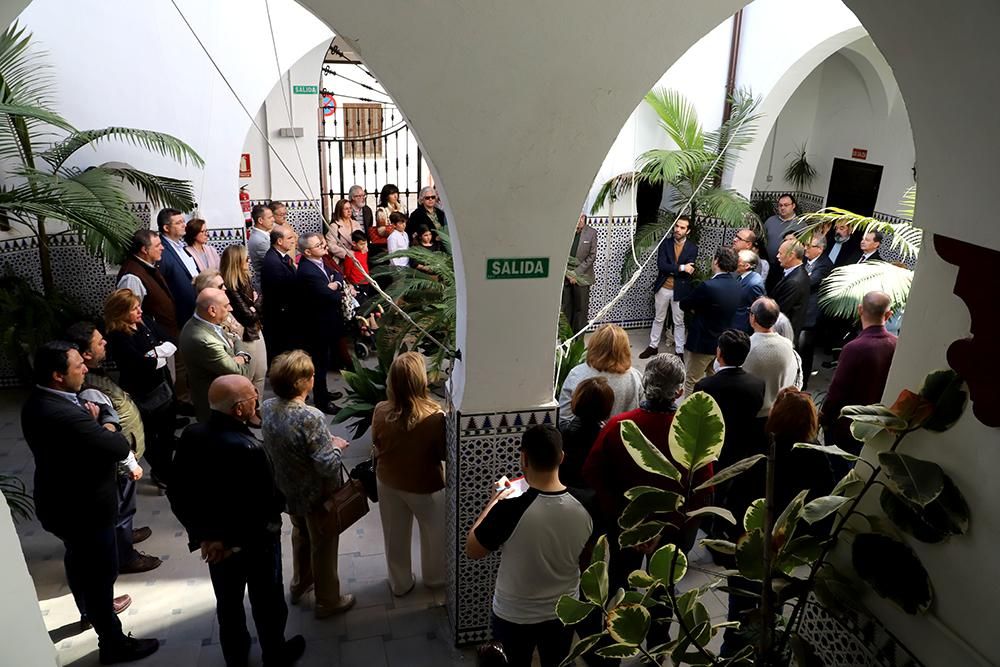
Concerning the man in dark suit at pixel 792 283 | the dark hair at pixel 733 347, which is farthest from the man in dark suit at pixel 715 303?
the dark hair at pixel 733 347

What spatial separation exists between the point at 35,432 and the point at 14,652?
2.27 meters

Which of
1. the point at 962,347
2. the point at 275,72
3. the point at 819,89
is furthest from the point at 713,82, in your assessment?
the point at 962,347

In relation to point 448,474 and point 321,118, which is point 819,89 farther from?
point 448,474

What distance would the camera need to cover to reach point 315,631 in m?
Result: 4.35

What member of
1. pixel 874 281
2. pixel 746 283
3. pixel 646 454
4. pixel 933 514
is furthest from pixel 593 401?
pixel 746 283

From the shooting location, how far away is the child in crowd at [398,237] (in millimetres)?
8352

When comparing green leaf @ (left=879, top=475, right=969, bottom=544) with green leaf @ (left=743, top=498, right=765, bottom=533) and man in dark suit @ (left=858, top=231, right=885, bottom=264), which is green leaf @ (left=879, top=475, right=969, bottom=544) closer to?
green leaf @ (left=743, top=498, right=765, bottom=533)

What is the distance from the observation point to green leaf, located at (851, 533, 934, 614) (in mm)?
1992

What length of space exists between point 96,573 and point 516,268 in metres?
2.49

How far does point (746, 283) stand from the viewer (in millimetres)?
6461

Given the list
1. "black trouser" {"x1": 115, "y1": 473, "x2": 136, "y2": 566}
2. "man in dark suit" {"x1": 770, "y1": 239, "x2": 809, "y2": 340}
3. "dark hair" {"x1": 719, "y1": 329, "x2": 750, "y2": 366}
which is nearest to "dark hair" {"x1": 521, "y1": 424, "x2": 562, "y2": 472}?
"dark hair" {"x1": 719, "y1": 329, "x2": 750, "y2": 366}

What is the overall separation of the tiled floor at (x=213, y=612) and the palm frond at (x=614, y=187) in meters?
4.61

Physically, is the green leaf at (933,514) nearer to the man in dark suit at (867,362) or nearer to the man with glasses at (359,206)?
the man in dark suit at (867,362)

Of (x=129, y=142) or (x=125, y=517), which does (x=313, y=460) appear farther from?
(x=129, y=142)
